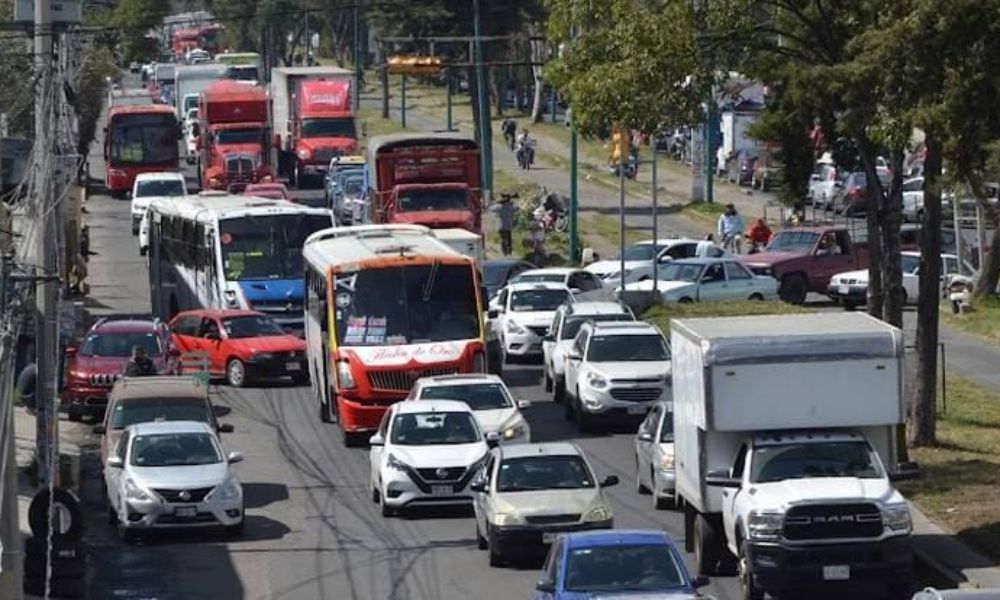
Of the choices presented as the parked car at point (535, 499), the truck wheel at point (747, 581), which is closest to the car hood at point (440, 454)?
the parked car at point (535, 499)

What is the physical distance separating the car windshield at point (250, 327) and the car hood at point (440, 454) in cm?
1426

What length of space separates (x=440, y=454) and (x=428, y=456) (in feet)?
0.56

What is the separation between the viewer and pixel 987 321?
51.0 m

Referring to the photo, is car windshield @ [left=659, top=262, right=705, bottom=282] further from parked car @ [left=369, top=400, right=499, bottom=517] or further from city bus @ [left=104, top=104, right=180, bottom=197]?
city bus @ [left=104, top=104, right=180, bottom=197]

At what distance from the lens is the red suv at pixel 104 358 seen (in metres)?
41.9

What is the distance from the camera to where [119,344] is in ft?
141

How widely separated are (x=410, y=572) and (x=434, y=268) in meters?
10.4

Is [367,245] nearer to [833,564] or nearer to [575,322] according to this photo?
[575,322]

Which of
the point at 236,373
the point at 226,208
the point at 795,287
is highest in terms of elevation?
the point at 226,208

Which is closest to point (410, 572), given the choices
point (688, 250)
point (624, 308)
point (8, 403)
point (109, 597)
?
point (109, 597)

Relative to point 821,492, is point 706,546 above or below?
below

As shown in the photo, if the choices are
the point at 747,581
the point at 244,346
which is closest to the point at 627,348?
the point at 244,346

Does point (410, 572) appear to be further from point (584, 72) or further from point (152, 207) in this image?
point (152, 207)

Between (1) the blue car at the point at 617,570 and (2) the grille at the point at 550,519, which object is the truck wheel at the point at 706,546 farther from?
(1) the blue car at the point at 617,570
